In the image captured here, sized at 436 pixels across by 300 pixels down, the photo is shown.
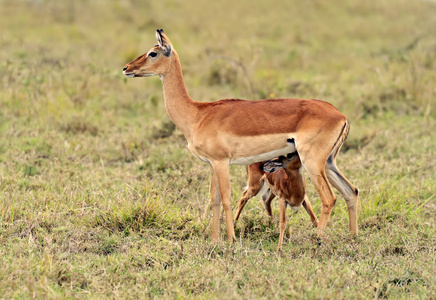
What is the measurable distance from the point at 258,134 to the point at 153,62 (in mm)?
1316

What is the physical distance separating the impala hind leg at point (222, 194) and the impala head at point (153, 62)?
1.15 meters

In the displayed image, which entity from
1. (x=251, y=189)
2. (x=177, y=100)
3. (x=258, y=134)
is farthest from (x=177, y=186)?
(x=258, y=134)

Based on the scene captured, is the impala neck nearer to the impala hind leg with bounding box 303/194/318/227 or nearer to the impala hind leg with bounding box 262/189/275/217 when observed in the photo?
the impala hind leg with bounding box 262/189/275/217

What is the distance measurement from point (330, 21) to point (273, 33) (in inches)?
182

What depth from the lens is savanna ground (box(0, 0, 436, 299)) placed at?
4.89 meters

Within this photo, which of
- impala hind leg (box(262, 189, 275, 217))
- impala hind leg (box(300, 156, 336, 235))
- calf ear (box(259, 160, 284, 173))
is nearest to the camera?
impala hind leg (box(300, 156, 336, 235))

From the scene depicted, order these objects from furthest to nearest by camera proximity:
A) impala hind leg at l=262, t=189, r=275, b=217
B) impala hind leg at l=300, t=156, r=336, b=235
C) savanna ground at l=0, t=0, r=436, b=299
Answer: impala hind leg at l=262, t=189, r=275, b=217, impala hind leg at l=300, t=156, r=336, b=235, savanna ground at l=0, t=0, r=436, b=299

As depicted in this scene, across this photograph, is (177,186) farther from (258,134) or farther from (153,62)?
(258,134)

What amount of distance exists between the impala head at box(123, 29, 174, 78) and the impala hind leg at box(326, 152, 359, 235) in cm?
193

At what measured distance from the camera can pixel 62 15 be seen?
2147 centimetres

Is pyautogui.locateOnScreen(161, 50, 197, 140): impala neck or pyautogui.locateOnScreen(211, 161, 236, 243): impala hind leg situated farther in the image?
pyautogui.locateOnScreen(161, 50, 197, 140): impala neck

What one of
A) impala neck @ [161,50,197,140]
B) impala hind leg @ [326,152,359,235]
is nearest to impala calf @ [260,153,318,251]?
impala hind leg @ [326,152,359,235]

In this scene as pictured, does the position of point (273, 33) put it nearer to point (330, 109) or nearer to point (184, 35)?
point (184, 35)

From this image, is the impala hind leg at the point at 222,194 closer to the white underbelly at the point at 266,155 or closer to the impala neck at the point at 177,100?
the white underbelly at the point at 266,155
